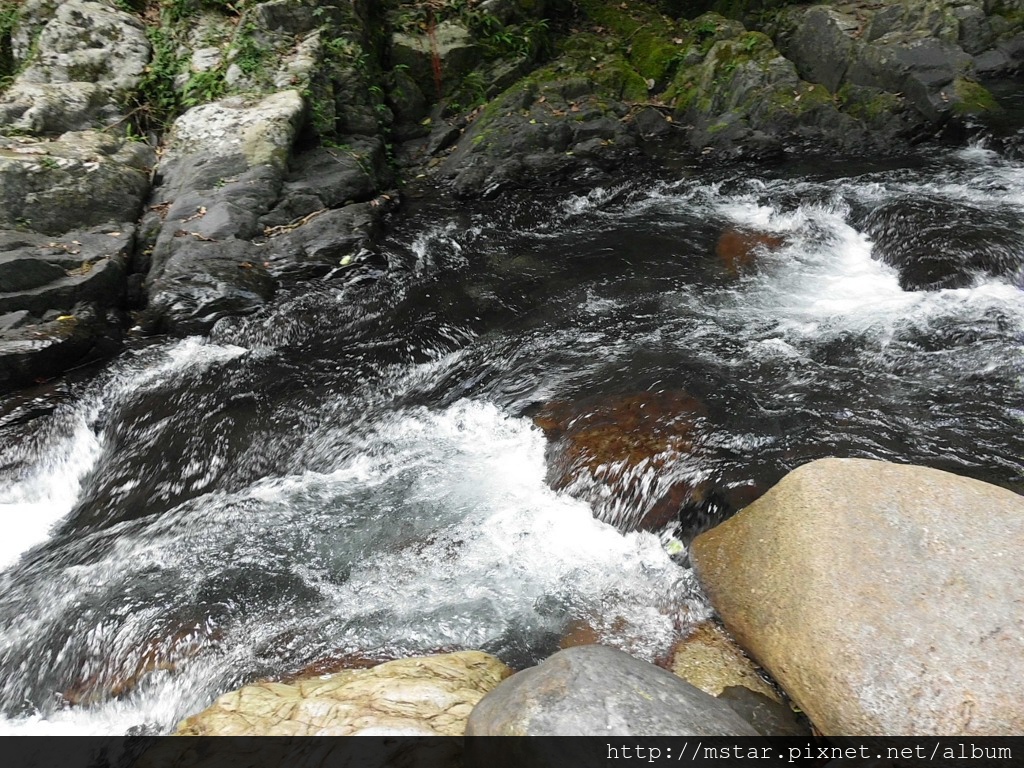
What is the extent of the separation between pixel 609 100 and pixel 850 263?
606 cm

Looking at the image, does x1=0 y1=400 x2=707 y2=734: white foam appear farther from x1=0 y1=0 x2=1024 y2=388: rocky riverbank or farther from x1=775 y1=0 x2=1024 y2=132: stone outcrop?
x1=775 y1=0 x2=1024 y2=132: stone outcrop

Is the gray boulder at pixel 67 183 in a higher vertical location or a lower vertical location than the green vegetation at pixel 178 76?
lower

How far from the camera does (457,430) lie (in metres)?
5.89

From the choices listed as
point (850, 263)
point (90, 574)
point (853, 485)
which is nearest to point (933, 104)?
point (850, 263)

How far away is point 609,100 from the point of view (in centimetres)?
1162

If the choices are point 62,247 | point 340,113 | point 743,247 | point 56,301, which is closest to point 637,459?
point 743,247

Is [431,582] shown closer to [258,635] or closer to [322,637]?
[322,637]

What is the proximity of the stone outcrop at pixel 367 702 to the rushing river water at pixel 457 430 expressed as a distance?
39cm

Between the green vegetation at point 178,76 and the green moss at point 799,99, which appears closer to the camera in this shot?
the green vegetation at point 178,76

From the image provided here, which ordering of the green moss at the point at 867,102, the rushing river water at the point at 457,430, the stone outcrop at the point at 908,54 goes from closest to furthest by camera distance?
the rushing river water at the point at 457,430
the stone outcrop at the point at 908,54
the green moss at the point at 867,102

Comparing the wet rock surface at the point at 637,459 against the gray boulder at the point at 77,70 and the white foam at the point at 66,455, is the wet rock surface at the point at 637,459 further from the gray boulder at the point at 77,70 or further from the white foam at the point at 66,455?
the gray boulder at the point at 77,70

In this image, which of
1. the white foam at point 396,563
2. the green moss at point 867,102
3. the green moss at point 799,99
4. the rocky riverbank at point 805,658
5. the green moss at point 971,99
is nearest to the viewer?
the rocky riverbank at point 805,658

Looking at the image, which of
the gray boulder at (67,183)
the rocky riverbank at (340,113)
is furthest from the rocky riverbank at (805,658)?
the gray boulder at (67,183)

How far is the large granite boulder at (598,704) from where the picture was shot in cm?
264
